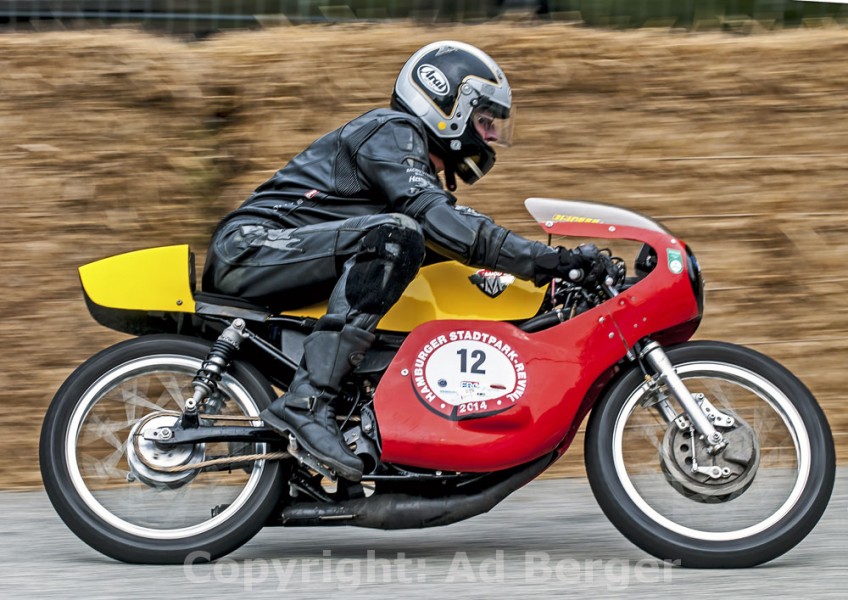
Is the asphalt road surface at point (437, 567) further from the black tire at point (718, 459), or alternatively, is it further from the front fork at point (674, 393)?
the front fork at point (674, 393)

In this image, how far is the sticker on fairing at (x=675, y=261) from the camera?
495 centimetres

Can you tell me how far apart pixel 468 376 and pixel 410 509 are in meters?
0.51

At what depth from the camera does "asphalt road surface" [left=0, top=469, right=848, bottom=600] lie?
4.51 m

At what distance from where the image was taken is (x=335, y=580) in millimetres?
4691

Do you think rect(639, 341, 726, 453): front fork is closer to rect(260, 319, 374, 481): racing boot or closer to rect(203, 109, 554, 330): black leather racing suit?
rect(203, 109, 554, 330): black leather racing suit

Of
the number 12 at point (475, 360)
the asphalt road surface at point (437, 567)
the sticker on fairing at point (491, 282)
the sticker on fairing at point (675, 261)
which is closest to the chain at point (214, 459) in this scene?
the asphalt road surface at point (437, 567)

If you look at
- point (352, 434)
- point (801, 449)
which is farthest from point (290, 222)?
point (801, 449)

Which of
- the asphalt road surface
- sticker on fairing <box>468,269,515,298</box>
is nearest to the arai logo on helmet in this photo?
sticker on fairing <box>468,269,515,298</box>

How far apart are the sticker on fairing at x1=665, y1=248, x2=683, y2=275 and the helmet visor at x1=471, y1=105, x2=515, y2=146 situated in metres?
0.81

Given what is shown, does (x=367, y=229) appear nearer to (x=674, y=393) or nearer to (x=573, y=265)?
(x=573, y=265)

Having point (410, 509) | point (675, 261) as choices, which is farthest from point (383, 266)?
point (675, 261)

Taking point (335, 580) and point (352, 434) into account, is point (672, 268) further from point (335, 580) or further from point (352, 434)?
point (335, 580)

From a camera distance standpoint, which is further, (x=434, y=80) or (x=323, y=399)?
(x=434, y=80)

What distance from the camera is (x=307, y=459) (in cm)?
491
